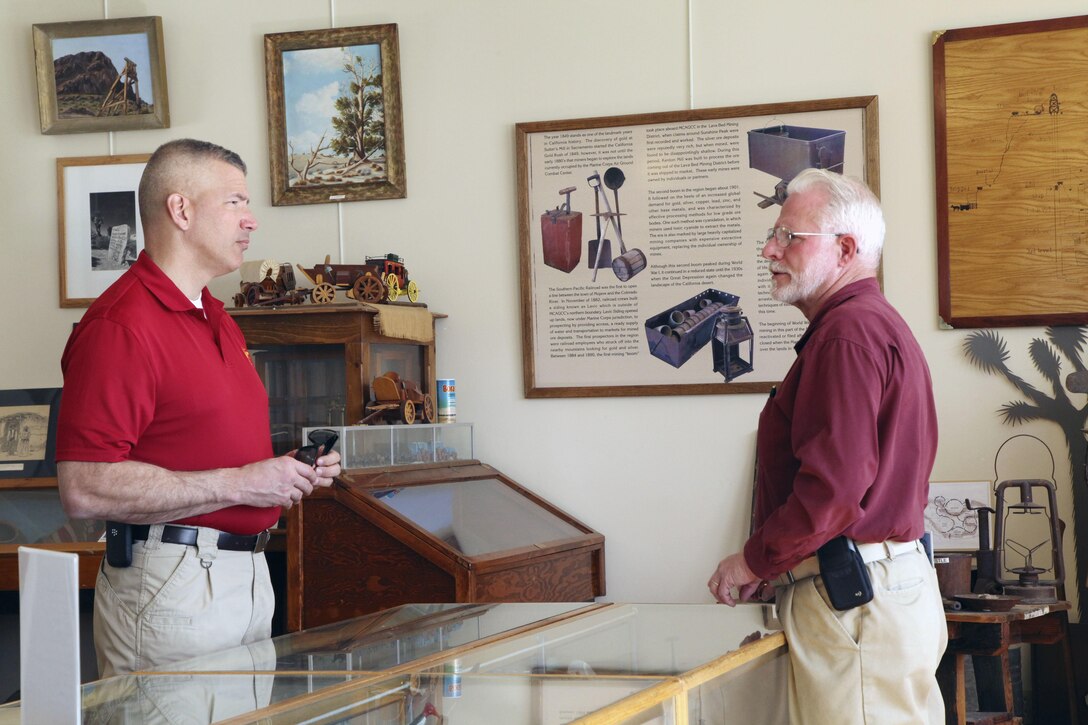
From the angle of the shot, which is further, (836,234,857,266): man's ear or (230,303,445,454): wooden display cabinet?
(230,303,445,454): wooden display cabinet

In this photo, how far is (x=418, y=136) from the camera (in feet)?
14.5

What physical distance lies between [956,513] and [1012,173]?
1202 millimetres

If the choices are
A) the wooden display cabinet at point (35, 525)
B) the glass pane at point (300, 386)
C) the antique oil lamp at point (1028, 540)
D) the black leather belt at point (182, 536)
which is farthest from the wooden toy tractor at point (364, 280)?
the antique oil lamp at point (1028, 540)

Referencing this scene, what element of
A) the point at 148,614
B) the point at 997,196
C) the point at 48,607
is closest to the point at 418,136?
the point at 997,196

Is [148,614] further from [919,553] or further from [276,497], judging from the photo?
[919,553]

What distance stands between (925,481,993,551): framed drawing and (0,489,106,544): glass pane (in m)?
2.91

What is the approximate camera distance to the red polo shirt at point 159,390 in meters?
2.16

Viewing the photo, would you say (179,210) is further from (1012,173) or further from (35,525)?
(1012,173)

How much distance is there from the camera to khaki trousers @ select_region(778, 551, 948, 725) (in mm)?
2029

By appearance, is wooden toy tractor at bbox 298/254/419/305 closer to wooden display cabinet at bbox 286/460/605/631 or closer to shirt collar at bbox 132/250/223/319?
wooden display cabinet at bbox 286/460/605/631

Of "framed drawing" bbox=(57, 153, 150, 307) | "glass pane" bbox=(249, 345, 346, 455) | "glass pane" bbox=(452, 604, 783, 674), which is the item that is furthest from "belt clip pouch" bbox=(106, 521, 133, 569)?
"framed drawing" bbox=(57, 153, 150, 307)

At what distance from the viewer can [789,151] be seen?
409 cm

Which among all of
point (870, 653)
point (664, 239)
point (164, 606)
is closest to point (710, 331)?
point (664, 239)

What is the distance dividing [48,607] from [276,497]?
1.01m
